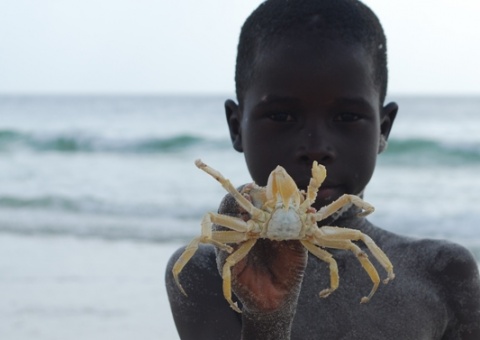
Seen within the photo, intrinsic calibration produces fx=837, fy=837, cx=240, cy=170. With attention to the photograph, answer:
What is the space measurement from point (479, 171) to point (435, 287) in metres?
13.7

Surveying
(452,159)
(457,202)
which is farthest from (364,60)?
(452,159)

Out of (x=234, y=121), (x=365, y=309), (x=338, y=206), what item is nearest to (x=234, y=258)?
(x=338, y=206)

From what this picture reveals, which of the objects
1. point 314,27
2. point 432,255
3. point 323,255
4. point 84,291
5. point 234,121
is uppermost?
point 314,27

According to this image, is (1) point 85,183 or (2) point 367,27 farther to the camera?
(1) point 85,183

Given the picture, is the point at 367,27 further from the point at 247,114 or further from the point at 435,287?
the point at 435,287

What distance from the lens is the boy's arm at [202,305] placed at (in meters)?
2.74

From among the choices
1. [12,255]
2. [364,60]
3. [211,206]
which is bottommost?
[211,206]

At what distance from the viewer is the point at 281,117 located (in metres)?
2.72

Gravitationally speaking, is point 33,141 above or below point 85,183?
below

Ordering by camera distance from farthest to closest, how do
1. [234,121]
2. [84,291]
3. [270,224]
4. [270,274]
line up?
[84,291] → [234,121] → [270,274] → [270,224]

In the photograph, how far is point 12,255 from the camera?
28.0ft

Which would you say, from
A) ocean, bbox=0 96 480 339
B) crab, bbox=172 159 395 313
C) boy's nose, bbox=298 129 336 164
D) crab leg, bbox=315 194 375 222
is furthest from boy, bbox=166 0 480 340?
ocean, bbox=0 96 480 339

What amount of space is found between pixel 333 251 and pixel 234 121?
0.60 m

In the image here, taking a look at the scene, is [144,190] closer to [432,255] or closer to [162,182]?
[162,182]
